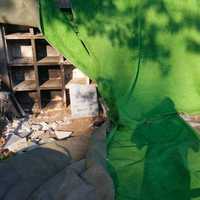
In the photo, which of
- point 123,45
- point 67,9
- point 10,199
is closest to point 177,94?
point 123,45

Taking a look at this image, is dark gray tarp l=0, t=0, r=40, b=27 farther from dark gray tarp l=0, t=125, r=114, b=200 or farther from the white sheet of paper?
the white sheet of paper

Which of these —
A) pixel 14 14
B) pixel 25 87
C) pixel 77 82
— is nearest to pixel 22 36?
pixel 25 87

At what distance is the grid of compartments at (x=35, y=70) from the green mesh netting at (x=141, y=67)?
6.23ft

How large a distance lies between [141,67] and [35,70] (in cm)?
218

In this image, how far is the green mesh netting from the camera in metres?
2.09

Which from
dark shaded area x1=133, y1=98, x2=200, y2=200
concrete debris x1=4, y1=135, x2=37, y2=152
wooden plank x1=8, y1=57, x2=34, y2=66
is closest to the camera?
dark shaded area x1=133, y1=98, x2=200, y2=200

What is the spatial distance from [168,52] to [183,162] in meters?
0.70

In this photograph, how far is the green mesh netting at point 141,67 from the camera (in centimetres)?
209

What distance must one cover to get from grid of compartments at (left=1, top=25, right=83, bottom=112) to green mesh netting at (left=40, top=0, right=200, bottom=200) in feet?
6.23

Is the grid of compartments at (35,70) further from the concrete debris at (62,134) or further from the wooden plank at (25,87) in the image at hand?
the concrete debris at (62,134)

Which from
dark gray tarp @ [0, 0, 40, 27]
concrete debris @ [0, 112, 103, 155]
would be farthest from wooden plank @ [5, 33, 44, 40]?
dark gray tarp @ [0, 0, 40, 27]

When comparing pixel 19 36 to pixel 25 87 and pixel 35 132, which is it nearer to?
pixel 25 87

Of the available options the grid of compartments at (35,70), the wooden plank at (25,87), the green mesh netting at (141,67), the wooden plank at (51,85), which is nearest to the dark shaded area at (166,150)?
the green mesh netting at (141,67)

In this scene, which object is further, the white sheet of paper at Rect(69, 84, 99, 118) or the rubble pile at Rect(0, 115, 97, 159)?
the white sheet of paper at Rect(69, 84, 99, 118)
